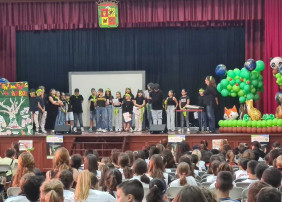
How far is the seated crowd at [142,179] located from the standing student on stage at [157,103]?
704cm

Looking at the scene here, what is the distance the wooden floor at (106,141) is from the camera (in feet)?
57.1

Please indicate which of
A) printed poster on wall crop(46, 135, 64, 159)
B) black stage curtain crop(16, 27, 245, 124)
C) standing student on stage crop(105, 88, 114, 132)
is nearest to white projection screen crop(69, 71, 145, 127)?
black stage curtain crop(16, 27, 245, 124)

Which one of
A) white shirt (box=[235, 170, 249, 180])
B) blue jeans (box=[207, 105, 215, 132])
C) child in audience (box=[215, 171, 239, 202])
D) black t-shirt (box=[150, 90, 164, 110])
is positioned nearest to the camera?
child in audience (box=[215, 171, 239, 202])

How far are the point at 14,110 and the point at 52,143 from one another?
4.92 ft

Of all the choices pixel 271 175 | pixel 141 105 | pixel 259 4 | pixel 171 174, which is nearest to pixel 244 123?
pixel 141 105

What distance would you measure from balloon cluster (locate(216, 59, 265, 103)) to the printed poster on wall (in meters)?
5.51

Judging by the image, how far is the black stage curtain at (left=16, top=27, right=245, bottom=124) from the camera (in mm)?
21953

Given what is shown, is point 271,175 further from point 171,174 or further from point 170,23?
point 170,23

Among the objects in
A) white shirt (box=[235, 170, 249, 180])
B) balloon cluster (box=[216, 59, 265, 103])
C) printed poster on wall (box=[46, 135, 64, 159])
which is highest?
balloon cluster (box=[216, 59, 265, 103])

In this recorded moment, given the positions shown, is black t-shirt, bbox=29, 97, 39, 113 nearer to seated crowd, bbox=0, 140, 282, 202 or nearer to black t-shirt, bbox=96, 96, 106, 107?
black t-shirt, bbox=96, 96, 106, 107

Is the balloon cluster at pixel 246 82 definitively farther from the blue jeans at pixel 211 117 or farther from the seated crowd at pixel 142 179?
the seated crowd at pixel 142 179

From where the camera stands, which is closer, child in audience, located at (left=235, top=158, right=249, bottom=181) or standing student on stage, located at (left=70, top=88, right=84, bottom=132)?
child in audience, located at (left=235, top=158, right=249, bottom=181)

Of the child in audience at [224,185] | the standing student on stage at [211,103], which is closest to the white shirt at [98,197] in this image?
the child in audience at [224,185]

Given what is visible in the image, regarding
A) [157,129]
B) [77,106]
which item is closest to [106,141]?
[157,129]
